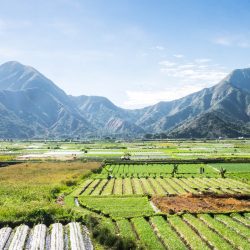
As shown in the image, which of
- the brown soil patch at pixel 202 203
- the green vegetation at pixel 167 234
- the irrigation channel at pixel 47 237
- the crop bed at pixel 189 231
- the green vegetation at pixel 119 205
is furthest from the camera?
the brown soil patch at pixel 202 203

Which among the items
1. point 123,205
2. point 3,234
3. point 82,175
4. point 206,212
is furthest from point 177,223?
point 82,175

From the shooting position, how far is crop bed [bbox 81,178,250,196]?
209 ft

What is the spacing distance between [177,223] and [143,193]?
23.6 m

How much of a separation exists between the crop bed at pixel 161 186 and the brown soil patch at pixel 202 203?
4.78m

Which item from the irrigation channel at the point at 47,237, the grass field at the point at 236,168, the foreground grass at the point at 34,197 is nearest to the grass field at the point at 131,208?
the foreground grass at the point at 34,197

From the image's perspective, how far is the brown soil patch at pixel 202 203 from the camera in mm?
46219

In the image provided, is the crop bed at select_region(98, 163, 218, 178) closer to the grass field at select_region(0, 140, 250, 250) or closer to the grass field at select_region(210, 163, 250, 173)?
the grass field at select_region(0, 140, 250, 250)

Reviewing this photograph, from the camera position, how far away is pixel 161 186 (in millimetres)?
70250

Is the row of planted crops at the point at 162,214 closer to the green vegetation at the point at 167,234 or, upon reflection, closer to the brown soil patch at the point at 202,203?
the green vegetation at the point at 167,234

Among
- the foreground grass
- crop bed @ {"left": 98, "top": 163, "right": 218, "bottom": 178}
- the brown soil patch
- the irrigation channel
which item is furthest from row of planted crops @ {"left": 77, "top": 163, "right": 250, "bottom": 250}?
crop bed @ {"left": 98, "top": 163, "right": 218, "bottom": 178}

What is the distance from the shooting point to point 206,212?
43.8 meters

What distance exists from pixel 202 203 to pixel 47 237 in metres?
22.6

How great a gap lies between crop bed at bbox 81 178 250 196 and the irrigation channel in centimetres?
2330

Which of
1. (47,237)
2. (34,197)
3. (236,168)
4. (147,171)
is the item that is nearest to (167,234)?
(47,237)
